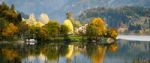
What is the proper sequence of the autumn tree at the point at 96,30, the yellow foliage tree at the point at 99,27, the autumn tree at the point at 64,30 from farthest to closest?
the yellow foliage tree at the point at 99,27 < the autumn tree at the point at 96,30 < the autumn tree at the point at 64,30

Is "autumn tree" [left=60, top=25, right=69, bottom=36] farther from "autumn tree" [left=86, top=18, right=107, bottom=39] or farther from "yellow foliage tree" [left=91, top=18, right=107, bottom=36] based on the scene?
"yellow foliage tree" [left=91, top=18, right=107, bottom=36]

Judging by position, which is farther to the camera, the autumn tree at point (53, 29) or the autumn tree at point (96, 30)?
the autumn tree at point (96, 30)

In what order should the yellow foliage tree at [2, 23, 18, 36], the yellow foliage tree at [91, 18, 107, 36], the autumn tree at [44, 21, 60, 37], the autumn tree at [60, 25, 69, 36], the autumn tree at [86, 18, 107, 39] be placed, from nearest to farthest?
the yellow foliage tree at [2, 23, 18, 36] < the autumn tree at [44, 21, 60, 37] < the autumn tree at [60, 25, 69, 36] < the autumn tree at [86, 18, 107, 39] < the yellow foliage tree at [91, 18, 107, 36]

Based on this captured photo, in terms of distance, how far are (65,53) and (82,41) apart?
4461 centimetres

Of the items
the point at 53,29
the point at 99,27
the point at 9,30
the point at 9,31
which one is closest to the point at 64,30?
the point at 53,29

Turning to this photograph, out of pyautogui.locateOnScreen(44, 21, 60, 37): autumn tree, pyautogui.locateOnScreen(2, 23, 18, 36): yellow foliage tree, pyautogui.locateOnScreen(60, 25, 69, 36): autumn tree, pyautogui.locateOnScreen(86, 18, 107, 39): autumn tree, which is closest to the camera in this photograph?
pyautogui.locateOnScreen(2, 23, 18, 36): yellow foliage tree

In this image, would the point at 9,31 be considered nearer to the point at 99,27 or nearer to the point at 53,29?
the point at 53,29

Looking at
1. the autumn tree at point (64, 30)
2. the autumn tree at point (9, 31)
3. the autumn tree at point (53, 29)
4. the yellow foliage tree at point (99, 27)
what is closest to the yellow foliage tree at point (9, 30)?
the autumn tree at point (9, 31)

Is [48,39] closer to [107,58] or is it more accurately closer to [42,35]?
[42,35]

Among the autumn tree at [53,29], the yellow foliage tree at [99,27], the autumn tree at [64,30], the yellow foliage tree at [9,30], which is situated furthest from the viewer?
the yellow foliage tree at [99,27]

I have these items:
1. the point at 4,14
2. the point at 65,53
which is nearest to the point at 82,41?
the point at 4,14

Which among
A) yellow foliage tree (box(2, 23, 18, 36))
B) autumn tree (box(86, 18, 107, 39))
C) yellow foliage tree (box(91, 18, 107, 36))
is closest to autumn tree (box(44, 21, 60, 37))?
autumn tree (box(86, 18, 107, 39))

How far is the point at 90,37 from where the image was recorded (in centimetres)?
15100

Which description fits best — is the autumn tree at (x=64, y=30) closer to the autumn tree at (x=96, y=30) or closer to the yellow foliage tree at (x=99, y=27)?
the autumn tree at (x=96, y=30)
